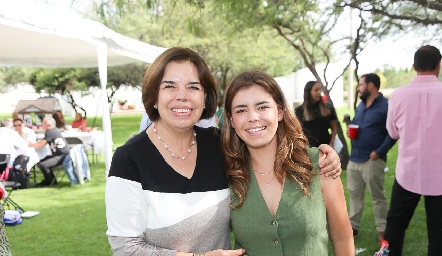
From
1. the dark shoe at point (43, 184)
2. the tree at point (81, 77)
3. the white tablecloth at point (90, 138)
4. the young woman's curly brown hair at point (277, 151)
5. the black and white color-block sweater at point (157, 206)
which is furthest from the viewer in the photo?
the tree at point (81, 77)

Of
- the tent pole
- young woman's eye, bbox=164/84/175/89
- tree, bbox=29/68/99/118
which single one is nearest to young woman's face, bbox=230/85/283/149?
young woman's eye, bbox=164/84/175/89

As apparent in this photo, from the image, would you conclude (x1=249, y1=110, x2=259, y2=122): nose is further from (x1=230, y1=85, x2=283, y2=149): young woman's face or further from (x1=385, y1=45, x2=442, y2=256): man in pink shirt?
(x1=385, y1=45, x2=442, y2=256): man in pink shirt

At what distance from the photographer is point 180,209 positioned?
184cm

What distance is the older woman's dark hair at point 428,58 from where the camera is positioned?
3859mm

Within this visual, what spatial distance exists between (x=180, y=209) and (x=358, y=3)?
4641 mm

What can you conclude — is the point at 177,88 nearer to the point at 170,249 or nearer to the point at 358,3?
the point at 170,249

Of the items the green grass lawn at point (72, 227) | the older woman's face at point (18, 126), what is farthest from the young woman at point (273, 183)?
the older woman's face at point (18, 126)

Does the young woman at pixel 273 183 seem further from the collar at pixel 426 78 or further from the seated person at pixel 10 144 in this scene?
the seated person at pixel 10 144

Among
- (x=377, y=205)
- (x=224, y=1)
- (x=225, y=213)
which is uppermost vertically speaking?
(x=224, y=1)

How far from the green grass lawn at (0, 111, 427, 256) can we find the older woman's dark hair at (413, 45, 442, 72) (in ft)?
6.99

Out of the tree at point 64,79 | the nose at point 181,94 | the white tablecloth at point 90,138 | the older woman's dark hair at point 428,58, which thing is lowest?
the white tablecloth at point 90,138

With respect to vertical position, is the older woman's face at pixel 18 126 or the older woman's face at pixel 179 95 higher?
the older woman's face at pixel 179 95

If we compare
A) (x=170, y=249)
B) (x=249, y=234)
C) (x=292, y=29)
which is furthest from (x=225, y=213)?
(x=292, y=29)

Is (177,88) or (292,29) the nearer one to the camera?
(177,88)
